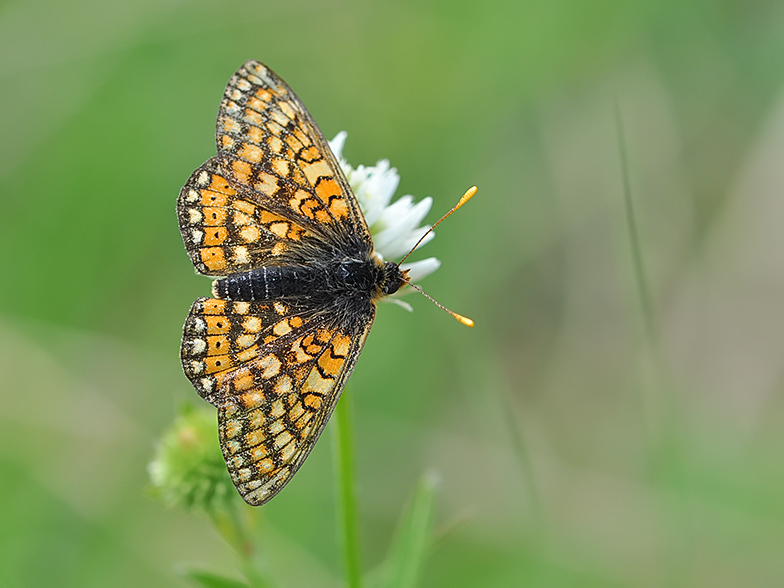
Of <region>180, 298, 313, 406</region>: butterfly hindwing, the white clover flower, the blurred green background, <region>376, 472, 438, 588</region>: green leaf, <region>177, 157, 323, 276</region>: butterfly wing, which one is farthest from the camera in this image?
the blurred green background

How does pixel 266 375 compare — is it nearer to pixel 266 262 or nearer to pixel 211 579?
pixel 266 262

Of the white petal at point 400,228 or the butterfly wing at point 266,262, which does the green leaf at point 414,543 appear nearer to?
the butterfly wing at point 266,262

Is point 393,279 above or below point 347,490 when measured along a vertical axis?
above

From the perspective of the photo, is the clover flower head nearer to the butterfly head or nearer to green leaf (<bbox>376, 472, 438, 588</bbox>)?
green leaf (<bbox>376, 472, 438, 588</bbox>)

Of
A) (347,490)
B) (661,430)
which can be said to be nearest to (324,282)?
(347,490)

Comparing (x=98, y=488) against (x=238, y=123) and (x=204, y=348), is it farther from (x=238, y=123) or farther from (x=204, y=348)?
(x=238, y=123)

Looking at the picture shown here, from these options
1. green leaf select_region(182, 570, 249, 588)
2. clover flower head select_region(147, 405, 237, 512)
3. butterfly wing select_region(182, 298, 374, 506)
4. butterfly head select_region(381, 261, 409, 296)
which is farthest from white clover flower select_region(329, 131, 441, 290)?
green leaf select_region(182, 570, 249, 588)

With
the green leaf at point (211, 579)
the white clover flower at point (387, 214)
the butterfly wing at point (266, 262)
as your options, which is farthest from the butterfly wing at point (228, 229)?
the green leaf at point (211, 579)

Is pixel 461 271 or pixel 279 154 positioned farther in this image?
pixel 461 271
